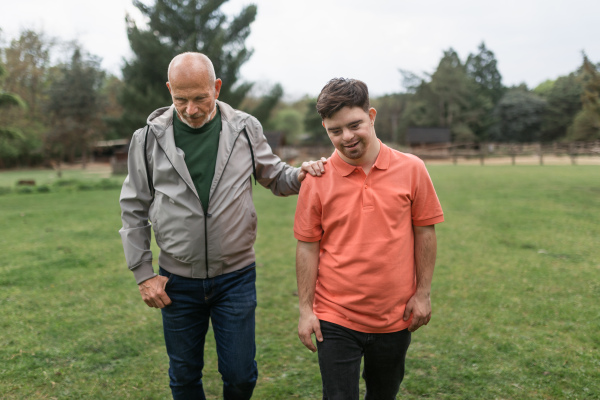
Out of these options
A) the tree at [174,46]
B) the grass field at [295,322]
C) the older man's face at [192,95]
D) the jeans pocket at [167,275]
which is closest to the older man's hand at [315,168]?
the older man's face at [192,95]

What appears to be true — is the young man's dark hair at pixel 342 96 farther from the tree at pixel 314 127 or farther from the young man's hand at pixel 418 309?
the tree at pixel 314 127

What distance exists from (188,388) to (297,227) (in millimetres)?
1138

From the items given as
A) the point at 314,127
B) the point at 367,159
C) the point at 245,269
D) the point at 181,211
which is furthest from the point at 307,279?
the point at 314,127

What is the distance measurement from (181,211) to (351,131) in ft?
3.20

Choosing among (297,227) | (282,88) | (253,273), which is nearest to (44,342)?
(253,273)

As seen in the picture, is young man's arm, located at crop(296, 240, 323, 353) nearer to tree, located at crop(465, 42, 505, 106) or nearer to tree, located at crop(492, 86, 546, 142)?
tree, located at crop(492, 86, 546, 142)

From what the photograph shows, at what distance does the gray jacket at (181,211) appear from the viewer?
2.60m

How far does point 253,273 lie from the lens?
9.39 ft

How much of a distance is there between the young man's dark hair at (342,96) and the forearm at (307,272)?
62cm

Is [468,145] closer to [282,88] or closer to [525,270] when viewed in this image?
Answer: [282,88]

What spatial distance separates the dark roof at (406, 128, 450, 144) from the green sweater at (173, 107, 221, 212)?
59823 millimetres

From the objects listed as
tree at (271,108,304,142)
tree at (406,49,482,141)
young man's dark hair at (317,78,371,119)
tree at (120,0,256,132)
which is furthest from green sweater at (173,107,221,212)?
tree at (271,108,304,142)

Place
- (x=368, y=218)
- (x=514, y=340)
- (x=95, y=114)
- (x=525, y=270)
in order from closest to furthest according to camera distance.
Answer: (x=368, y=218) < (x=514, y=340) < (x=525, y=270) < (x=95, y=114)

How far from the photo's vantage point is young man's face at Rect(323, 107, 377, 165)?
7.32 feet
